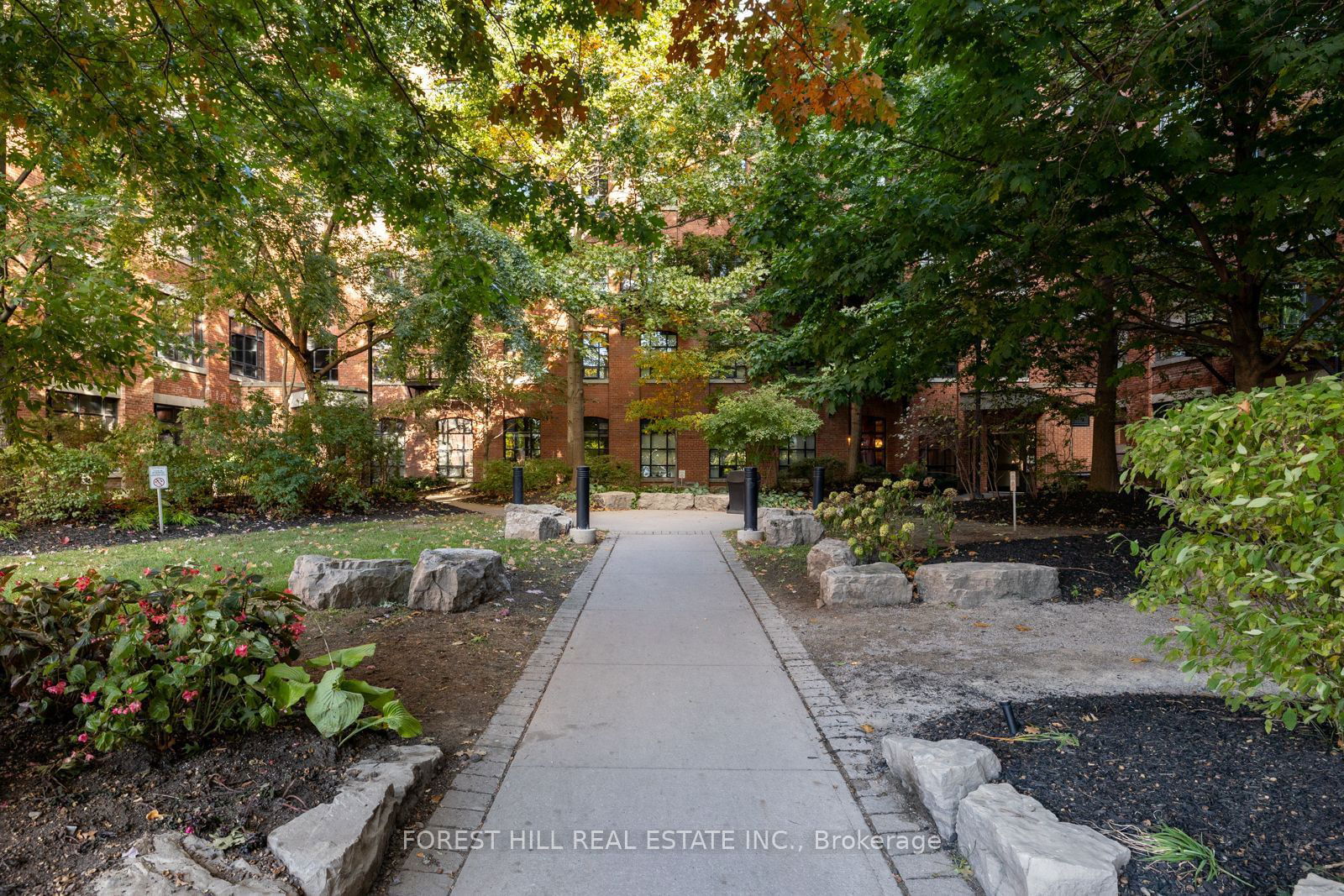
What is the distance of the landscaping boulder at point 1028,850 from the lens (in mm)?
2057

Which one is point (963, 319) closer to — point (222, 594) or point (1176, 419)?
point (1176, 419)

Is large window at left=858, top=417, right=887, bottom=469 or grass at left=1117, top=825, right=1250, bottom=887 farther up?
large window at left=858, top=417, right=887, bottom=469

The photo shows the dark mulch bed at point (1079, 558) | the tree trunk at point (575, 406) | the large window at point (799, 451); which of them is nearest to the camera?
the dark mulch bed at point (1079, 558)

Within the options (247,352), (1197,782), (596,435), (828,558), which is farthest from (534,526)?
(247,352)

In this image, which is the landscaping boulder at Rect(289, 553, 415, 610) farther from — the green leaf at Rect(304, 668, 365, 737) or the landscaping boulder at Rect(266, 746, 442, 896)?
the landscaping boulder at Rect(266, 746, 442, 896)

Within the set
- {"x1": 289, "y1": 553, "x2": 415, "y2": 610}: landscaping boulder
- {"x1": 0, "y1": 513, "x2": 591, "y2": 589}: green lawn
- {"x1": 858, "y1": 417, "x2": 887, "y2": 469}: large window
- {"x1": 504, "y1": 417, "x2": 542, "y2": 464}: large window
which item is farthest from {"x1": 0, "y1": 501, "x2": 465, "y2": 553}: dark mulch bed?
{"x1": 858, "y1": 417, "x2": 887, "y2": 469}: large window

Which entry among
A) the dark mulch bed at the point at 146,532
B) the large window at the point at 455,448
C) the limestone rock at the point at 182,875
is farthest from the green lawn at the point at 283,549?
the large window at the point at 455,448

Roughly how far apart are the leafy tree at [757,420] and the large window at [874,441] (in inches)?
317

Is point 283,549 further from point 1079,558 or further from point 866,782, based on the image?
point 1079,558

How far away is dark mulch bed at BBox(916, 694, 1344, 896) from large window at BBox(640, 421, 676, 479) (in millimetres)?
20687

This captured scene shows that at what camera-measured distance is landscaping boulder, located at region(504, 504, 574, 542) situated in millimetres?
11008

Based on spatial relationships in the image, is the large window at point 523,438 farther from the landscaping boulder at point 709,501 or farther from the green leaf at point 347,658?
the green leaf at point 347,658

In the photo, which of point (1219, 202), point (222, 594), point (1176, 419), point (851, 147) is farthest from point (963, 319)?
point (222, 594)

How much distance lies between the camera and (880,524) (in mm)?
7621
